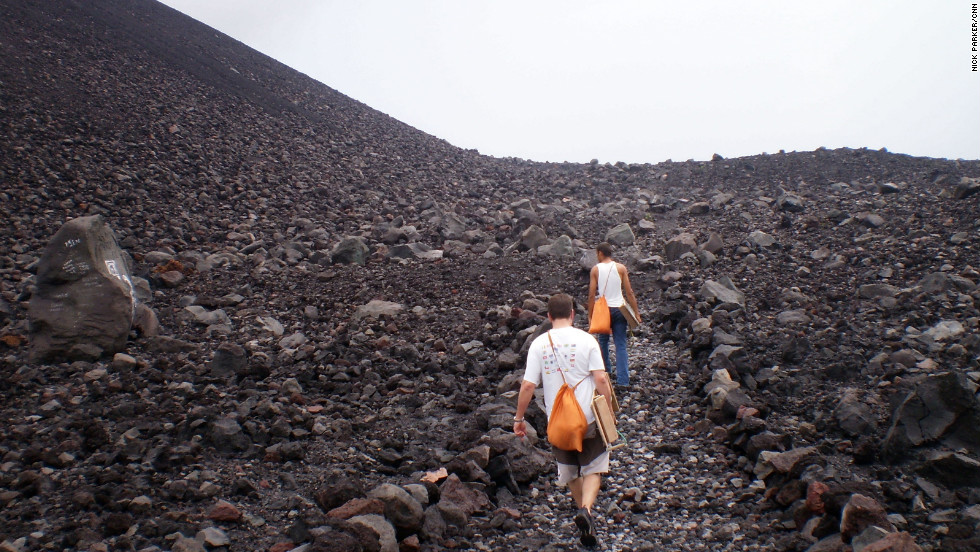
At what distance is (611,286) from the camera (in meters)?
6.85

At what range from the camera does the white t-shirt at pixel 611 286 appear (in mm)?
6848

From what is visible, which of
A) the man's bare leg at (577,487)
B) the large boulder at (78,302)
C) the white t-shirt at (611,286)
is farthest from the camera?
the large boulder at (78,302)

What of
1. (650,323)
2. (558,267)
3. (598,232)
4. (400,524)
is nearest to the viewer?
(400,524)

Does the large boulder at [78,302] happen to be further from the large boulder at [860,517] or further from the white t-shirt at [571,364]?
the large boulder at [860,517]

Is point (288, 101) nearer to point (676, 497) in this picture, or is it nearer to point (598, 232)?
point (598, 232)

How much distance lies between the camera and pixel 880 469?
4680 millimetres

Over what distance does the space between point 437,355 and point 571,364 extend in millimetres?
3828

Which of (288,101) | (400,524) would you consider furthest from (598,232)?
(288,101)

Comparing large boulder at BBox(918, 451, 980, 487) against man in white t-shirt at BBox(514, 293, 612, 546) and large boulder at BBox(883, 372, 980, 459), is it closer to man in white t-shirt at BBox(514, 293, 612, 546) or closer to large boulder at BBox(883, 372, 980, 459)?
large boulder at BBox(883, 372, 980, 459)

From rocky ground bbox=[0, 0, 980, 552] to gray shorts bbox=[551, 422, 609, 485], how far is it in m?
0.57

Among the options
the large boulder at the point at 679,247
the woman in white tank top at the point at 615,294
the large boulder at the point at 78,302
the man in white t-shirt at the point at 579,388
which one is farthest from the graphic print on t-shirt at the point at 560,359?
the large boulder at the point at 679,247

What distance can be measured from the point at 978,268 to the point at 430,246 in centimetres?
911

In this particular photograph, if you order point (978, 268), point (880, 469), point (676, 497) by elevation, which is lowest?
point (676, 497)

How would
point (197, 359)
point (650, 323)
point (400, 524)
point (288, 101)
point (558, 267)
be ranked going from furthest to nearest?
point (288, 101)
point (558, 267)
point (650, 323)
point (197, 359)
point (400, 524)
